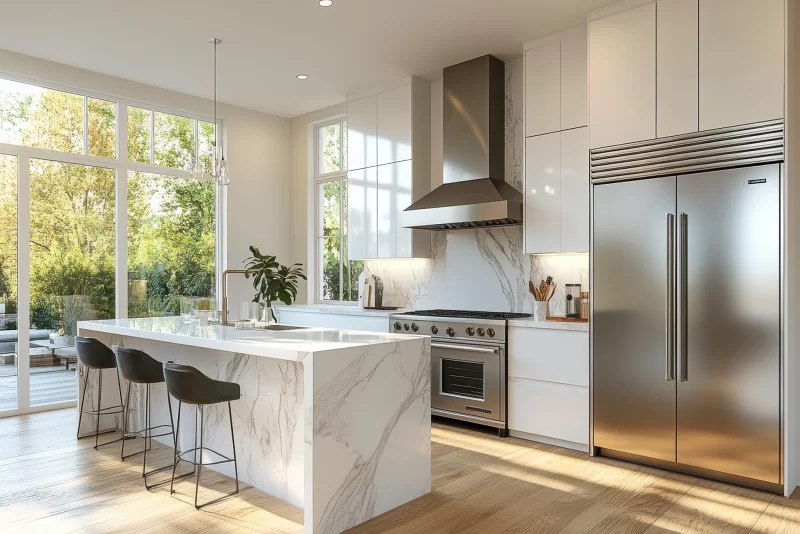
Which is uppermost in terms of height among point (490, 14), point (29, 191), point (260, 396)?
point (490, 14)

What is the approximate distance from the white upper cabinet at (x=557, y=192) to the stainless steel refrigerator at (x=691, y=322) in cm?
36

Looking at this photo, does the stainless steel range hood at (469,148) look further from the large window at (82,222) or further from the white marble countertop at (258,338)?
the large window at (82,222)

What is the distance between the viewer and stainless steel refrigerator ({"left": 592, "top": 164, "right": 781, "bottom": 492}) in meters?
3.19

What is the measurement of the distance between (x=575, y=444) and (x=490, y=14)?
9.88 ft

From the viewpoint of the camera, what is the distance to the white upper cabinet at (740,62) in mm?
3176

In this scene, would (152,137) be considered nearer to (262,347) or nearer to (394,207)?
(394,207)

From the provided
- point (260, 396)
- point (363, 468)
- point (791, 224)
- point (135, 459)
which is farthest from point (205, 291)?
point (791, 224)

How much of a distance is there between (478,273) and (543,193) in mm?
1051

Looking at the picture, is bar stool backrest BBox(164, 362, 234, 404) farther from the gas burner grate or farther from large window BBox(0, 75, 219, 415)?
the gas burner grate

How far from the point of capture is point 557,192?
4.36m

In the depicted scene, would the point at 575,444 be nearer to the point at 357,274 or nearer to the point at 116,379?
the point at 357,274

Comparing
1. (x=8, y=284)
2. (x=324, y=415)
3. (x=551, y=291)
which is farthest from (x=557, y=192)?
(x=8, y=284)

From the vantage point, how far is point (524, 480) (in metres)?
3.44

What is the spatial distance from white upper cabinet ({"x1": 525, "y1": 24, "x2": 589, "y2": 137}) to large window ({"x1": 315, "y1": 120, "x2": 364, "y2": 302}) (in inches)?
98.7
